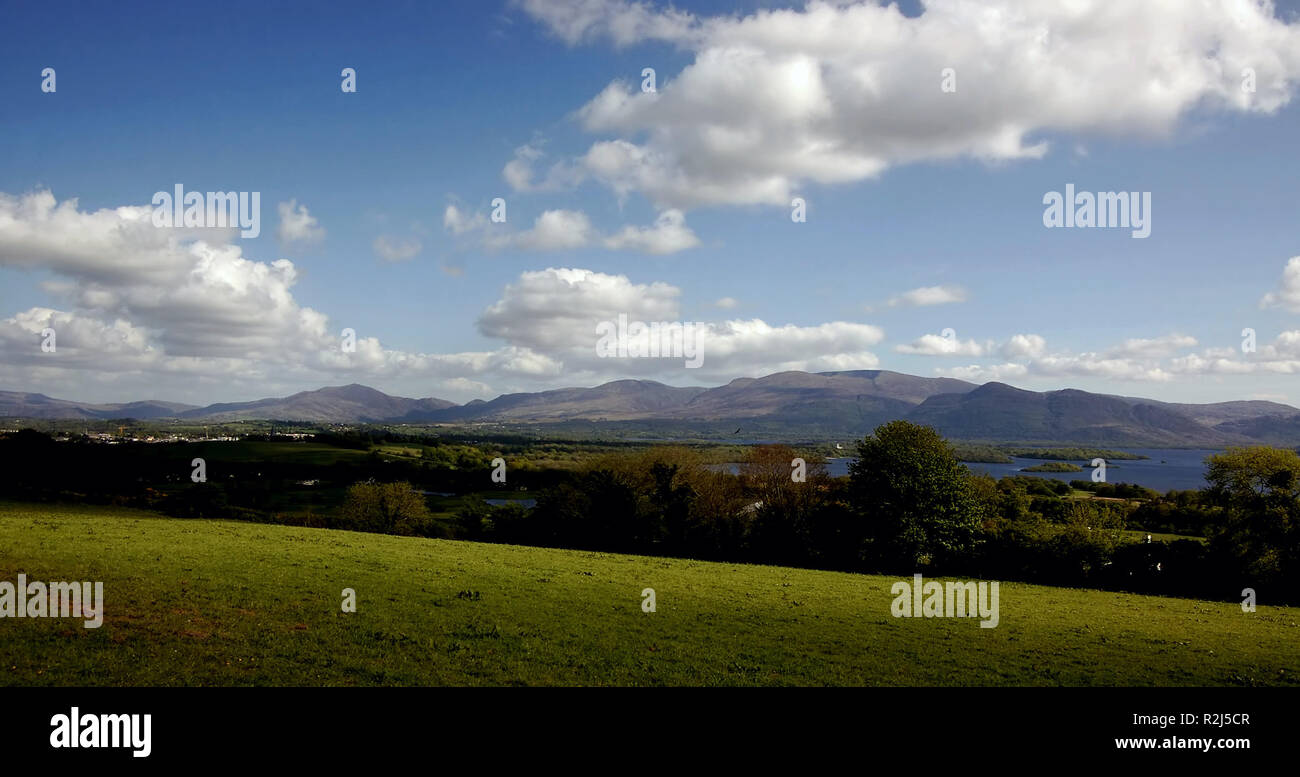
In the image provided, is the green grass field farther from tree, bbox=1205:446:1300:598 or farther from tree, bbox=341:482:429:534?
tree, bbox=341:482:429:534

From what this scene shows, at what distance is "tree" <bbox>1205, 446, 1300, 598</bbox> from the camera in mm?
44719

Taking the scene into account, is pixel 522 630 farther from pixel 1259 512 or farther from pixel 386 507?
pixel 386 507

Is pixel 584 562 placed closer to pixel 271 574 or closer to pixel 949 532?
pixel 271 574

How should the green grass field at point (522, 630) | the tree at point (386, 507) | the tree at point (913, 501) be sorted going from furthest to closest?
the tree at point (386, 507) → the tree at point (913, 501) → the green grass field at point (522, 630)

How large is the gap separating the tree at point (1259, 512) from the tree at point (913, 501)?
16024mm

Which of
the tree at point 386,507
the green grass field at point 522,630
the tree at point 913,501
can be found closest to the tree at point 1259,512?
the green grass field at point 522,630

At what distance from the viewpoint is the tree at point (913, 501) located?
166ft

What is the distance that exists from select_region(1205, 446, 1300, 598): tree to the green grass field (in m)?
9.60

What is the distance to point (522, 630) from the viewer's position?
21.3 m

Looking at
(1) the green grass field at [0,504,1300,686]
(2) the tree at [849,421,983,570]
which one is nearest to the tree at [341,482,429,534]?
(1) the green grass field at [0,504,1300,686]

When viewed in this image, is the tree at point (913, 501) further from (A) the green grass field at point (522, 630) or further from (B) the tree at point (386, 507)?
(B) the tree at point (386, 507)

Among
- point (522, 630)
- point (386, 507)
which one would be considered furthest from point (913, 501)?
point (386, 507)

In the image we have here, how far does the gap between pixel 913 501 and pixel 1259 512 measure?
22581 millimetres
